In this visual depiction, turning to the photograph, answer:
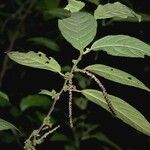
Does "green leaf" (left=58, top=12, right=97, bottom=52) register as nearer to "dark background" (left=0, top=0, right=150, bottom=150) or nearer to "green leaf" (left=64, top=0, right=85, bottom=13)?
"green leaf" (left=64, top=0, right=85, bottom=13)

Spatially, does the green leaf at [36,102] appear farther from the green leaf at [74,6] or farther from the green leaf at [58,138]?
the green leaf at [74,6]

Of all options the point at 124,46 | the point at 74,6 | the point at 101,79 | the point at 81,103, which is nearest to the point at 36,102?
the point at 81,103

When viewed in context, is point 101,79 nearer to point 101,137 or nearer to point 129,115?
point 101,137

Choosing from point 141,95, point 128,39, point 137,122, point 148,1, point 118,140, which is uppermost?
point 128,39

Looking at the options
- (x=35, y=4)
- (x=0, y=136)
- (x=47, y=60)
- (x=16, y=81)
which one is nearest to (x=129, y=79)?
(x=47, y=60)

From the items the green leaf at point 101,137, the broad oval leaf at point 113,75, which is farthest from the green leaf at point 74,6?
the green leaf at point 101,137

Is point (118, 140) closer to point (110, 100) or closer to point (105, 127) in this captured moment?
point (105, 127)
